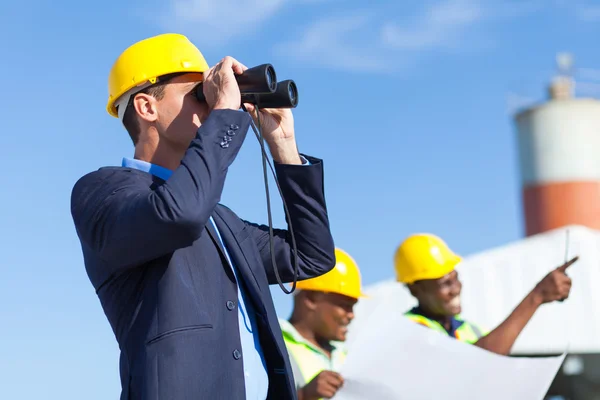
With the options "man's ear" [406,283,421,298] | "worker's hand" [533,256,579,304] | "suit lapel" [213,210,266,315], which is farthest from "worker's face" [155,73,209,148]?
"man's ear" [406,283,421,298]

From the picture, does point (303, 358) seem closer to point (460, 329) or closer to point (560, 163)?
point (460, 329)

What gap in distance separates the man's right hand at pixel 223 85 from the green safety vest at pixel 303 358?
98.8 inches

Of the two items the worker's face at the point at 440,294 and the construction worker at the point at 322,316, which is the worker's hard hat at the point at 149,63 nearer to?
the construction worker at the point at 322,316

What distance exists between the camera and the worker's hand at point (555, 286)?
439 centimetres

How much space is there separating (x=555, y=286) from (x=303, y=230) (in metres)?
1.99

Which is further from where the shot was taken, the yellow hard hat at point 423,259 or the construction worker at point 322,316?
the yellow hard hat at point 423,259

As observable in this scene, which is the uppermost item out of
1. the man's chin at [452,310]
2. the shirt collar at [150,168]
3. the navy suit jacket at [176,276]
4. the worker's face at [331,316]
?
the shirt collar at [150,168]

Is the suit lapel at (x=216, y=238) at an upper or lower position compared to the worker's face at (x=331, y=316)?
upper

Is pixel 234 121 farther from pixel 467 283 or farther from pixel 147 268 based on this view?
pixel 467 283

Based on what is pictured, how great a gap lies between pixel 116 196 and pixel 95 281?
0.26 m

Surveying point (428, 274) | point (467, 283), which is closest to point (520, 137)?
point (467, 283)

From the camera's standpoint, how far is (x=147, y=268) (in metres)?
2.29

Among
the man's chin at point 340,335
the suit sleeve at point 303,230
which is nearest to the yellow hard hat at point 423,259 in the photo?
the man's chin at point 340,335

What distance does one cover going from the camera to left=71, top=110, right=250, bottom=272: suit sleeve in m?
2.17
